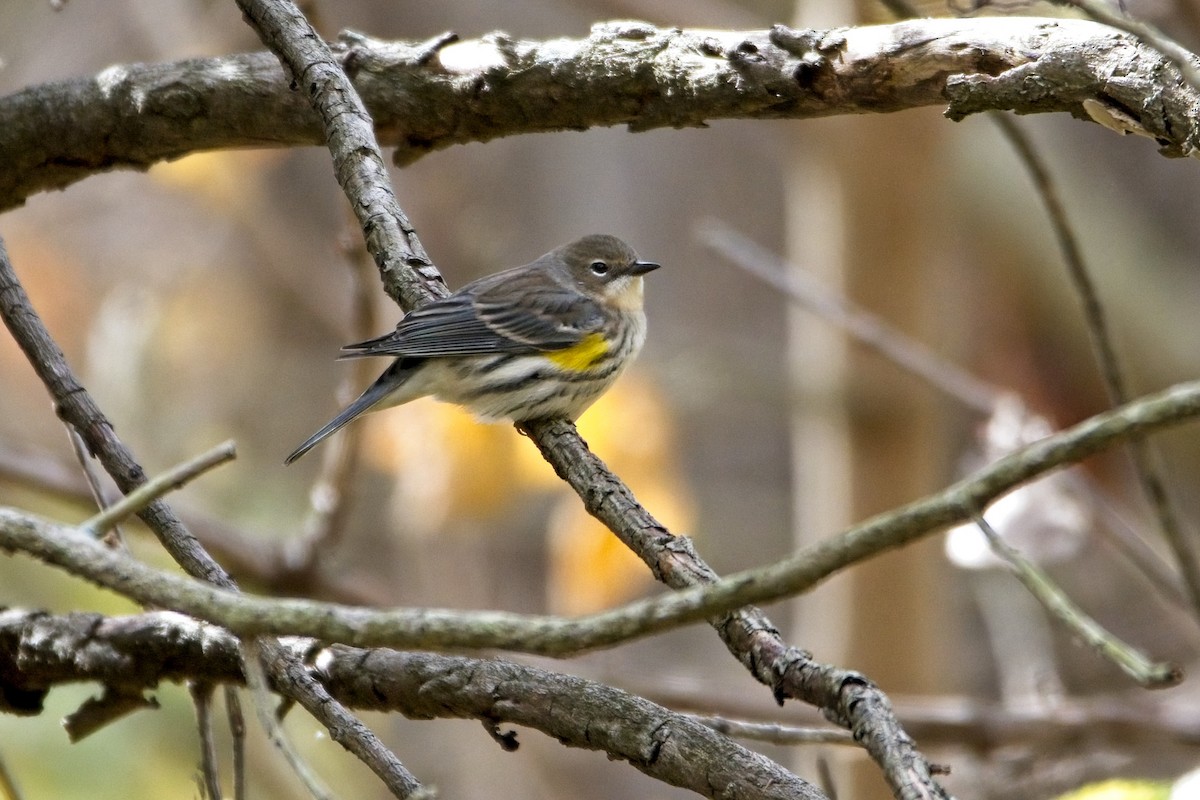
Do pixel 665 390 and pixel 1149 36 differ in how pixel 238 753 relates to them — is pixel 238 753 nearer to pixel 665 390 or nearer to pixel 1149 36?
pixel 1149 36

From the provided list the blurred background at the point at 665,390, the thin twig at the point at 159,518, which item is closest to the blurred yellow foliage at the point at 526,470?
the blurred background at the point at 665,390

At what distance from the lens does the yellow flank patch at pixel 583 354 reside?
4.85 metres

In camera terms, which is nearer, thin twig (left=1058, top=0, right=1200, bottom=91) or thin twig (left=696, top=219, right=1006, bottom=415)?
thin twig (left=1058, top=0, right=1200, bottom=91)

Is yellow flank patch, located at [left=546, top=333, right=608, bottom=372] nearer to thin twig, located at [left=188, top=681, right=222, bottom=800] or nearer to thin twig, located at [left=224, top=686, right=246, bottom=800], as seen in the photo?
thin twig, located at [left=188, top=681, right=222, bottom=800]

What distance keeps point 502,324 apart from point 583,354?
0.38m

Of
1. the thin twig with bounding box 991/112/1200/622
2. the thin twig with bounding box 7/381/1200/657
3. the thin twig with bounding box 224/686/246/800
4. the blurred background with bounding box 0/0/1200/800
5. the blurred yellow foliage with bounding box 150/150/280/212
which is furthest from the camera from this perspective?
the blurred yellow foliage with bounding box 150/150/280/212

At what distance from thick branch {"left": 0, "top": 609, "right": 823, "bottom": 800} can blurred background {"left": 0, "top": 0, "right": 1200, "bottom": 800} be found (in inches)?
85.2

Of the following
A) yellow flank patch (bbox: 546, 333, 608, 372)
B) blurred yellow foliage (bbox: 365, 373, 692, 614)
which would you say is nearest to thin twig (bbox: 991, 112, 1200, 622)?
yellow flank patch (bbox: 546, 333, 608, 372)

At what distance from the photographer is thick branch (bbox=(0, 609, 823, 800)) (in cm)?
191

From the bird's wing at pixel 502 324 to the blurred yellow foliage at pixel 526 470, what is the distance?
824mm

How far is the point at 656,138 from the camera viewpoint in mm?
12750

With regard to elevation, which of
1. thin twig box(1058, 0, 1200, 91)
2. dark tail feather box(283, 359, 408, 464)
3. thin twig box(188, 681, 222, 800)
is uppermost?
dark tail feather box(283, 359, 408, 464)

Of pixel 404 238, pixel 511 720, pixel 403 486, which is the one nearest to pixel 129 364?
pixel 403 486

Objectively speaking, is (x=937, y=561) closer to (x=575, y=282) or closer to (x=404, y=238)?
(x=575, y=282)
